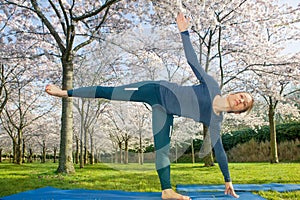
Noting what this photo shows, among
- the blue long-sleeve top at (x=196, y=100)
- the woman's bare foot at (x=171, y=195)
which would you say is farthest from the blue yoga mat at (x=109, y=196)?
the blue long-sleeve top at (x=196, y=100)

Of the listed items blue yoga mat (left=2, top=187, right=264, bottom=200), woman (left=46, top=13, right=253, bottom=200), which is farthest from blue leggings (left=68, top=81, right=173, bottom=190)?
blue yoga mat (left=2, top=187, right=264, bottom=200)

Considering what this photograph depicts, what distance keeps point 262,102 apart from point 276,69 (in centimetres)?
371

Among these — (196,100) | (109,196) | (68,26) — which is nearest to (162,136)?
(196,100)

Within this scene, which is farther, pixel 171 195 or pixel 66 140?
pixel 66 140

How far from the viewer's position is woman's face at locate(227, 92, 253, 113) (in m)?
2.45

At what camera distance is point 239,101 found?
2.45 meters

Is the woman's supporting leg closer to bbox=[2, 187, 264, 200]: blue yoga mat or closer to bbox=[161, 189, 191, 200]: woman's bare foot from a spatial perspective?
bbox=[161, 189, 191, 200]: woman's bare foot

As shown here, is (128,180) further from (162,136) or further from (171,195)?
(162,136)

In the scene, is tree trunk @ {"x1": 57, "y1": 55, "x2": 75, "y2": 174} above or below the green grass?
above

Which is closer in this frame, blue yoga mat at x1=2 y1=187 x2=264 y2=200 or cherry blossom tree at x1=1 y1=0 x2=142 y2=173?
blue yoga mat at x1=2 y1=187 x2=264 y2=200

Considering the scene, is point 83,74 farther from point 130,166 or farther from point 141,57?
point 130,166

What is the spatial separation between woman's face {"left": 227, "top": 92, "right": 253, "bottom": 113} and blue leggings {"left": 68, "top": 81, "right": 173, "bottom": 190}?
509 millimetres

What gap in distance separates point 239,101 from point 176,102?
19.6 inches

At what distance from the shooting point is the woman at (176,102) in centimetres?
248
